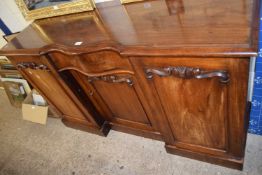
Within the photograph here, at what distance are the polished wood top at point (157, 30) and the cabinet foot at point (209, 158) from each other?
2.51ft

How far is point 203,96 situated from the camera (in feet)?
3.09

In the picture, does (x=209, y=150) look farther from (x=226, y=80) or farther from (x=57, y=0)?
(x=57, y=0)

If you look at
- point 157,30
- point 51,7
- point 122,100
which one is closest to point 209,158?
point 122,100

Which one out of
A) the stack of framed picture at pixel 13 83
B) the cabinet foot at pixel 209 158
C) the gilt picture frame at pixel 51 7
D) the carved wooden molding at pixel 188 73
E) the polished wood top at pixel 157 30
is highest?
the gilt picture frame at pixel 51 7

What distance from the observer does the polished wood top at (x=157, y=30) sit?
0.75 meters

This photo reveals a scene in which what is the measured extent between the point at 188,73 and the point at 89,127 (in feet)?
3.72

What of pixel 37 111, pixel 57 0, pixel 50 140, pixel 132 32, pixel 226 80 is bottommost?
pixel 50 140

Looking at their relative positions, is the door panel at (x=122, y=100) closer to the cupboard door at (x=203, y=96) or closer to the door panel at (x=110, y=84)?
the door panel at (x=110, y=84)

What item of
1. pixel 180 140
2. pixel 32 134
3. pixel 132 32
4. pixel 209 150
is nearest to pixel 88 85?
pixel 132 32

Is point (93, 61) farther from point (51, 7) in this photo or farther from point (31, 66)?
point (51, 7)

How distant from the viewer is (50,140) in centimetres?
191

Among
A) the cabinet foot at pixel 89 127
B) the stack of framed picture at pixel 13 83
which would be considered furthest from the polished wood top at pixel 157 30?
the stack of framed picture at pixel 13 83

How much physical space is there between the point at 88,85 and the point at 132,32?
20.7 inches

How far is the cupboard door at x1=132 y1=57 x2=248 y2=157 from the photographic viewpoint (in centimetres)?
80
